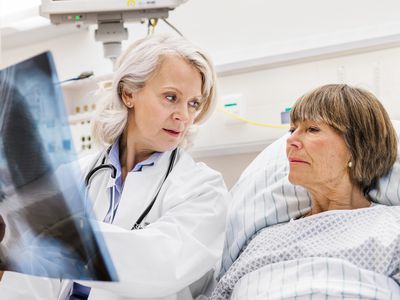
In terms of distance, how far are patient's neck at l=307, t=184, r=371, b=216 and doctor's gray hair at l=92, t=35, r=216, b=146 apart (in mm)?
515

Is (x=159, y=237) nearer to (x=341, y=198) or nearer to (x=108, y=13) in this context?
(x=341, y=198)

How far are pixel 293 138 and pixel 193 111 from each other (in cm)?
37

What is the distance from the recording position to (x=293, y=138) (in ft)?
5.23

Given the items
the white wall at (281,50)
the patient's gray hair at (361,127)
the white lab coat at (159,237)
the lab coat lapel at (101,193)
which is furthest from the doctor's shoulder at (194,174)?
the white wall at (281,50)

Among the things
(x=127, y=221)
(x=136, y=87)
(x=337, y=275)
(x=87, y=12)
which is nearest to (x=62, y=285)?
(x=127, y=221)

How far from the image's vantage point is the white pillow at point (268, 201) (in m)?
1.59

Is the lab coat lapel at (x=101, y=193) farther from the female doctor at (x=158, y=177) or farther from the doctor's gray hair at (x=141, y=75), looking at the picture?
the doctor's gray hair at (x=141, y=75)

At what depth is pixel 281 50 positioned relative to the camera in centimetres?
249

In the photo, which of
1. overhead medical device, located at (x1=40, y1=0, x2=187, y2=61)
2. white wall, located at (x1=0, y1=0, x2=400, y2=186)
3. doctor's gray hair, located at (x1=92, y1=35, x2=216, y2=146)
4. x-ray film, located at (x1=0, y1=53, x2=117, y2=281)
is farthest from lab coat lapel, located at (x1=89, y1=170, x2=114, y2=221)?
overhead medical device, located at (x1=40, y1=0, x2=187, y2=61)

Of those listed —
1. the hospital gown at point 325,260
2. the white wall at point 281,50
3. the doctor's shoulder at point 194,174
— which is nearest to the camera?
the hospital gown at point 325,260

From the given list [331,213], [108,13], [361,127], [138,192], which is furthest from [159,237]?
[108,13]

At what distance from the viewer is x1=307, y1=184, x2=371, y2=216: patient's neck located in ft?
5.23

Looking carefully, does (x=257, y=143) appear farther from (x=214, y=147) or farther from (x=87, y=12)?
(x=87, y=12)

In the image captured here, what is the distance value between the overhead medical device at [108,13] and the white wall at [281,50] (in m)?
0.41
